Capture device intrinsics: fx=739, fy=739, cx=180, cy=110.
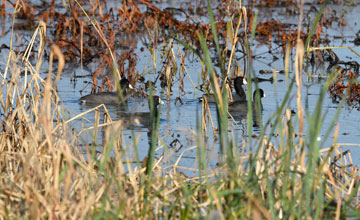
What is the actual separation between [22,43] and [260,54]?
12.9 feet

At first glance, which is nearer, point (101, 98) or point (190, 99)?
point (101, 98)

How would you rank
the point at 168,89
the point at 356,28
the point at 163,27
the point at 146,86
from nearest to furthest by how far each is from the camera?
the point at 168,89, the point at 146,86, the point at 163,27, the point at 356,28

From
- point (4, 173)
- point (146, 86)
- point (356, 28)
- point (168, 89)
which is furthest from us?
point (356, 28)

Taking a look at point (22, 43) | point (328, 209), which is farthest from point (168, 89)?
point (328, 209)

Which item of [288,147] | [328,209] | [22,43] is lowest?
[328,209]

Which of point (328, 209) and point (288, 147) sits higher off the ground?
point (288, 147)

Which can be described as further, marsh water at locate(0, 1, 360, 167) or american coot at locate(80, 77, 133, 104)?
american coot at locate(80, 77, 133, 104)

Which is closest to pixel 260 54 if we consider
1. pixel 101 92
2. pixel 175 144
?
pixel 101 92

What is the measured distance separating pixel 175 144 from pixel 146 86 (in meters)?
3.39

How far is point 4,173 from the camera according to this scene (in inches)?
160

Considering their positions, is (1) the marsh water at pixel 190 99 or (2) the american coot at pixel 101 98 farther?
(2) the american coot at pixel 101 98

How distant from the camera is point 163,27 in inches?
529

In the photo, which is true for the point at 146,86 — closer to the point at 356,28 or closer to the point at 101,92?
the point at 101,92

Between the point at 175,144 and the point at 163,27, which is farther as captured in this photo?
the point at 163,27
